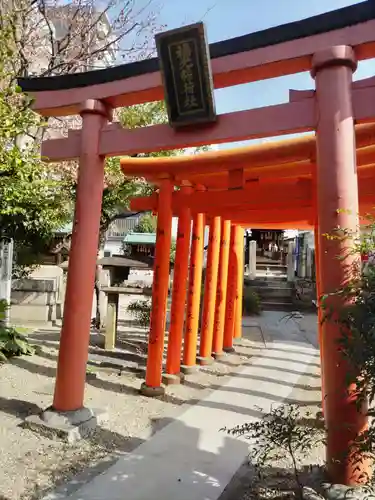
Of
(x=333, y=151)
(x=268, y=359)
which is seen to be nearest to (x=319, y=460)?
(x=333, y=151)

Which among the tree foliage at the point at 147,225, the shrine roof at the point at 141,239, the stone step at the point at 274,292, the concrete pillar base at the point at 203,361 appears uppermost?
the tree foliage at the point at 147,225

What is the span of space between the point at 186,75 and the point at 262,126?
0.96 metres

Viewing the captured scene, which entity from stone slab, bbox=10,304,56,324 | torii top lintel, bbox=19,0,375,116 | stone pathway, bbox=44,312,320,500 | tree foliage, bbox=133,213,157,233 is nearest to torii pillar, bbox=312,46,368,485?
torii top lintel, bbox=19,0,375,116

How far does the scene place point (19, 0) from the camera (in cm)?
751

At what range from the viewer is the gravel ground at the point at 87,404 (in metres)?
3.38

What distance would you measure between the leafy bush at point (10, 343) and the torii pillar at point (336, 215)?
20.1 ft

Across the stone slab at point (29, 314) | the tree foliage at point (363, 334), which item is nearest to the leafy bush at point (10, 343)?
the stone slab at point (29, 314)

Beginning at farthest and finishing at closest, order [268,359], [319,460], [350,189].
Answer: [268,359] → [319,460] → [350,189]

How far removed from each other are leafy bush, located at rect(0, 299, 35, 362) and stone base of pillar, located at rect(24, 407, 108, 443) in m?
3.35

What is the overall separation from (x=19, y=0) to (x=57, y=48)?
1.42 meters

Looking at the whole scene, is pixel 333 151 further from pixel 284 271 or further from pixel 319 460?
pixel 284 271

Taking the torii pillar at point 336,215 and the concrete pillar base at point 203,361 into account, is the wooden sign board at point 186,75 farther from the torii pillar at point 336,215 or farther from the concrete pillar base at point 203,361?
the concrete pillar base at point 203,361

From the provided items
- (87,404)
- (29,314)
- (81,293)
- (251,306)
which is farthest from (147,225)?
(81,293)

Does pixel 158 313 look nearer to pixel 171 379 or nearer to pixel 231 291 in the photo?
pixel 171 379
